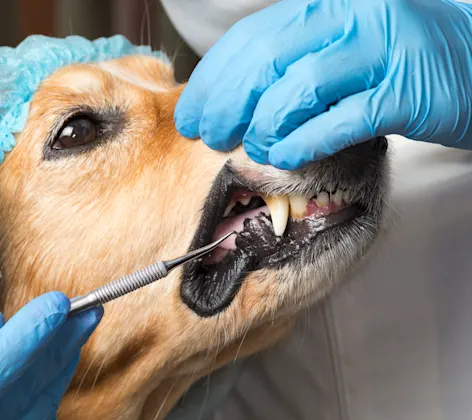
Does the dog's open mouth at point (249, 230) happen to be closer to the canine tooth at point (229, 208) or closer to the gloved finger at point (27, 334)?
the canine tooth at point (229, 208)

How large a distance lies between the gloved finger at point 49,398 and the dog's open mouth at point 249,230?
0.24m

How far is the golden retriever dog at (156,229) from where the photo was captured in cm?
118

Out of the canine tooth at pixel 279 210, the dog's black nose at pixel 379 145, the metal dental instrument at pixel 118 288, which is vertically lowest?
the canine tooth at pixel 279 210

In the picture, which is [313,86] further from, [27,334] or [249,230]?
[27,334]

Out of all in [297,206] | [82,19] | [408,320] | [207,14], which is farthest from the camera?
[82,19]

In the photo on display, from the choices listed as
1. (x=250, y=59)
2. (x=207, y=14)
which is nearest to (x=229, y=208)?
(x=250, y=59)

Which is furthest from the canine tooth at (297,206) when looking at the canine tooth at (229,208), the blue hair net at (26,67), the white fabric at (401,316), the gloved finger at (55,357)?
the blue hair net at (26,67)

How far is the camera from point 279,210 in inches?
46.6

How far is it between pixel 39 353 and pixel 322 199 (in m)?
0.53

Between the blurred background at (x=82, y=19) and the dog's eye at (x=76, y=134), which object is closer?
the dog's eye at (x=76, y=134)

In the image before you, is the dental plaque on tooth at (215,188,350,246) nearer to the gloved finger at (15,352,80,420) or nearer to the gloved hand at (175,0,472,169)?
the gloved hand at (175,0,472,169)

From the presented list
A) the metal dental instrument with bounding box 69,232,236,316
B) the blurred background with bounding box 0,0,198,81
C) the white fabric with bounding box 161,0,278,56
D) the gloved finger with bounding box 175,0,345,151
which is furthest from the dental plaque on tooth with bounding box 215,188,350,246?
the blurred background with bounding box 0,0,198,81

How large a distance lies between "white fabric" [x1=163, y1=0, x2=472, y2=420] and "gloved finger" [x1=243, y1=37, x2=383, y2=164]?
42 cm

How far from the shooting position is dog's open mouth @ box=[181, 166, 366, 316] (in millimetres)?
1181
